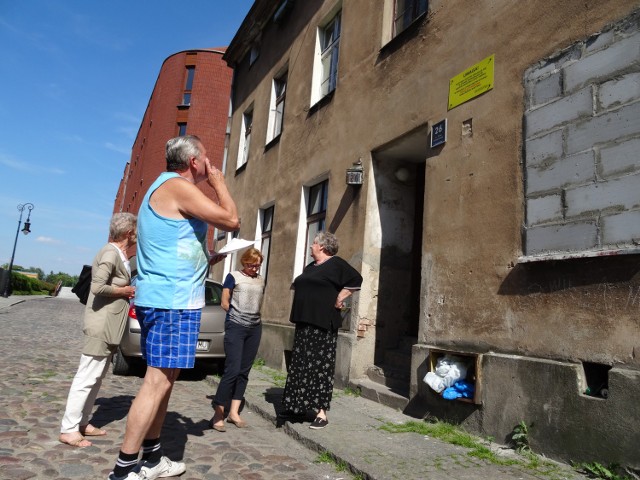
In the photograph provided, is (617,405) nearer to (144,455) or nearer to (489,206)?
(489,206)

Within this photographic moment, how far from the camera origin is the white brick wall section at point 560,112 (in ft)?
13.4

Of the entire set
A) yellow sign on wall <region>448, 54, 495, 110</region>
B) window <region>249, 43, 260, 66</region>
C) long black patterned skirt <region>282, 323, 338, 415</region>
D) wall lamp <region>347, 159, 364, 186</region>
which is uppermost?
window <region>249, 43, 260, 66</region>

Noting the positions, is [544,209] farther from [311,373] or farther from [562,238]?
[311,373]

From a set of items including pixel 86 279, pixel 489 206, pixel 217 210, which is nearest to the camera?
pixel 217 210

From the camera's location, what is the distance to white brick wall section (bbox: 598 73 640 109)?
12.2 feet

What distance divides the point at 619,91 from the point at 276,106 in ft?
29.2

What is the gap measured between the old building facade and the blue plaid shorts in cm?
271

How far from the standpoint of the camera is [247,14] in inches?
522

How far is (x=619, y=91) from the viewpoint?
12.6 feet

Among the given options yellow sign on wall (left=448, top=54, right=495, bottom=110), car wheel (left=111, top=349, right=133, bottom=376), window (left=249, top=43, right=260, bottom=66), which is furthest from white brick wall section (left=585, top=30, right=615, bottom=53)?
window (left=249, top=43, right=260, bottom=66)

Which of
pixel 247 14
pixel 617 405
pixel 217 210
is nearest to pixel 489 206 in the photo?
pixel 617 405

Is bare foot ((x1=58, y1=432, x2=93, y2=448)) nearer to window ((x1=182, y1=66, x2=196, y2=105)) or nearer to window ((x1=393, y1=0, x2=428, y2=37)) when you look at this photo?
window ((x1=393, y1=0, x2=428, y2=37))

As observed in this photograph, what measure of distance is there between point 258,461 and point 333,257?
6.64 feet

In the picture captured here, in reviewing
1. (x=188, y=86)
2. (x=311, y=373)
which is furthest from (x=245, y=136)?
(x=188, y=86)
